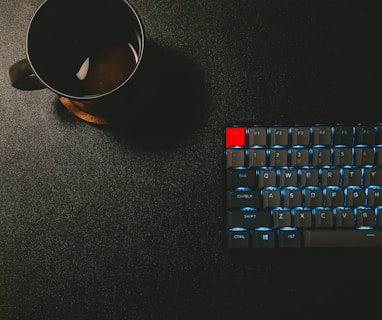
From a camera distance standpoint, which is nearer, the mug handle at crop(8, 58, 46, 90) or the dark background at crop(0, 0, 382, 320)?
the mug handle at crop(8, 58, 46, 90)

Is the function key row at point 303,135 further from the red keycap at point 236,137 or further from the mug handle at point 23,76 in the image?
the mug handle at point 23,76

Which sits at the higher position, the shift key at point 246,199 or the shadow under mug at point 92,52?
the shadow under mug at point 92,52

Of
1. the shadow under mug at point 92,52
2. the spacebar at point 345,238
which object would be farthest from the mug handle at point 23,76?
the spacebar at point 345,238

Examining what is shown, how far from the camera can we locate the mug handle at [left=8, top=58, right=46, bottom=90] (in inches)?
21.6

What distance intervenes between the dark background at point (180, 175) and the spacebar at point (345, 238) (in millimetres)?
49

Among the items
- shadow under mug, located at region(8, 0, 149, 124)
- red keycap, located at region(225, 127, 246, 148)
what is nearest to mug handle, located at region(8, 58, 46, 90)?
shadow under mug, located at region(8, 0, 149, 124)

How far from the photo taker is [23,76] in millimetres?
552

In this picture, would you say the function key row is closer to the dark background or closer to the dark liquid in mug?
the dark background

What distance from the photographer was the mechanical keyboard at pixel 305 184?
2.03 ft

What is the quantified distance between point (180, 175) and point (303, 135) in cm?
20

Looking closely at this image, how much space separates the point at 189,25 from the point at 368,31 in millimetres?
288

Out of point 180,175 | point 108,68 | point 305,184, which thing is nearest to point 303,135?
point 305,184

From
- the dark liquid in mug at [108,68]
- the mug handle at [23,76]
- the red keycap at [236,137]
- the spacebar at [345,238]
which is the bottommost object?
the spacebar at [345,238]

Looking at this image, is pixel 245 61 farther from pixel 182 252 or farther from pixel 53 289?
pixel 53 289
